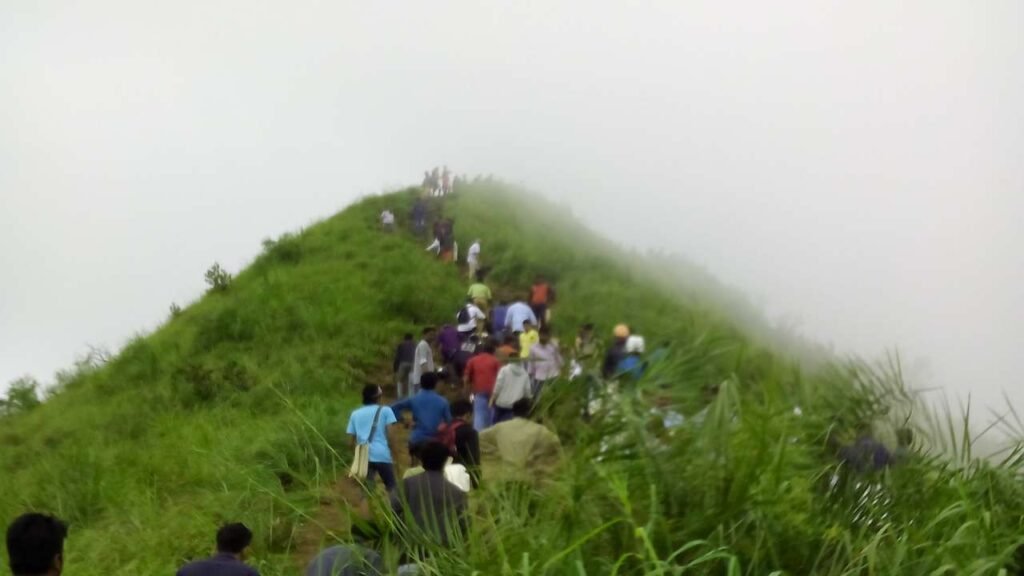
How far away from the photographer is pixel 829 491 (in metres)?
4.20

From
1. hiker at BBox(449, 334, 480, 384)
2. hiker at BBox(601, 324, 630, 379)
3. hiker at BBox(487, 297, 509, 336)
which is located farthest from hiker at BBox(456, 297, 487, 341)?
hiker at BBox(601, 324, 630, 379)

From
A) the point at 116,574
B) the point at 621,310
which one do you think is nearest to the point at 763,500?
the point at 116,574

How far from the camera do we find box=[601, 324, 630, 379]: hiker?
4.34 metres

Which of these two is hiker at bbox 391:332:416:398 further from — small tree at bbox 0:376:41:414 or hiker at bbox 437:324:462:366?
small tree at bbox 0:376:41:414

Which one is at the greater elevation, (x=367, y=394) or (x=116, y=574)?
(x=367, y=394)

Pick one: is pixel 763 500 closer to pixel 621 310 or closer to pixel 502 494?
pixel 502 494

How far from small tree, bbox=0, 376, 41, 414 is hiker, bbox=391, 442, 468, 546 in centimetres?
1516

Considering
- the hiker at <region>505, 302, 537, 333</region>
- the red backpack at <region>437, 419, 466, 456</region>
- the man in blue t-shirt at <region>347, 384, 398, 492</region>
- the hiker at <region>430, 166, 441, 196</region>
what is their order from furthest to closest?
the hiker at <region>430, 166, 441, 196</region> → the hiker at <region>505, 302, 537, 333</region> → the red backpack at <region>437, 419, 466, 456</region> → the man in blue t-shirt at <region>347, 384, 398, 492</region>

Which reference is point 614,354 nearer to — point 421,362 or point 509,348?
point 509,348

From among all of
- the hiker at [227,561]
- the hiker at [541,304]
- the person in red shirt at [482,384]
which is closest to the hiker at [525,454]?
the hiker at [227,561]

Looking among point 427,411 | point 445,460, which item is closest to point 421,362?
point 427,411

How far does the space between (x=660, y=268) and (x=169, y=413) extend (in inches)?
405

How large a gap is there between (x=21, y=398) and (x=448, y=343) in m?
10.5

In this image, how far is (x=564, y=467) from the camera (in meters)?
3.97
